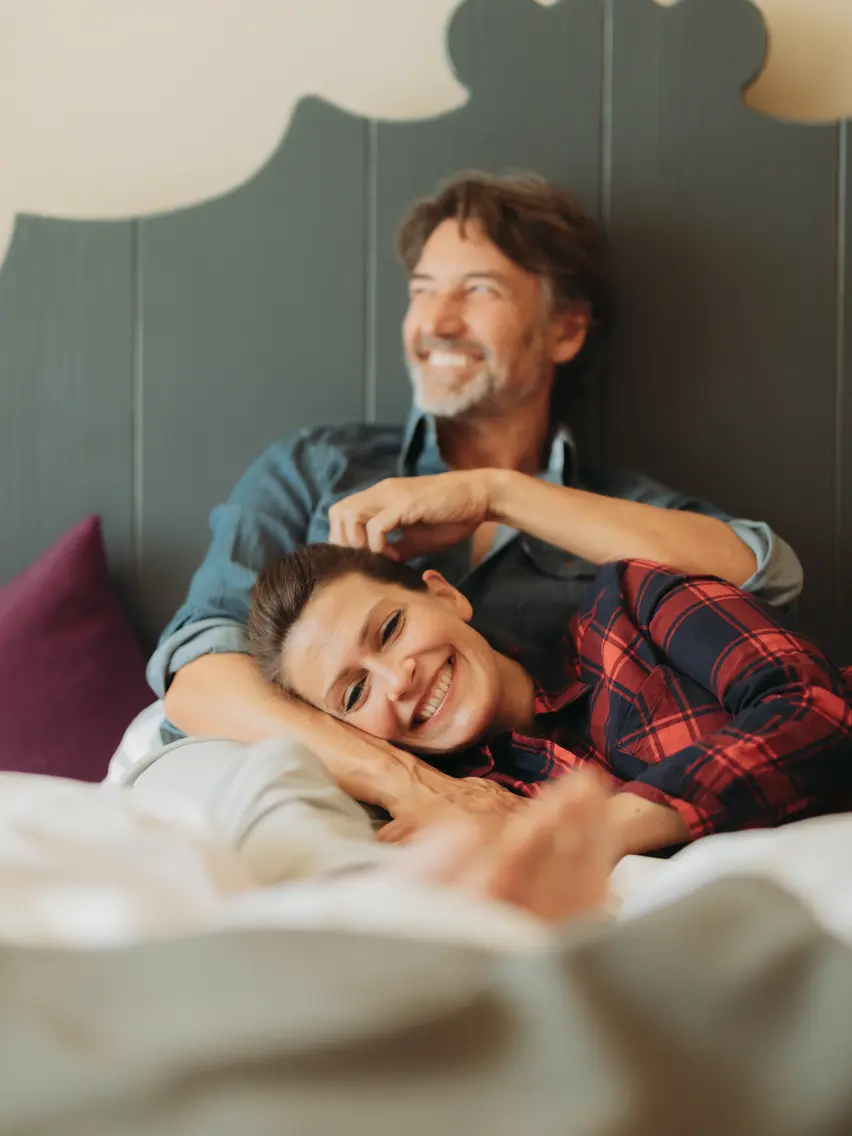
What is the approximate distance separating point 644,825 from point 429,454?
2.62 ft

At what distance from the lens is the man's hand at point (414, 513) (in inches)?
52.0

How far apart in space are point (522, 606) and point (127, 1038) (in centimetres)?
109

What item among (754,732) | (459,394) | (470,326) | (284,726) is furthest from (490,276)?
(754,732)

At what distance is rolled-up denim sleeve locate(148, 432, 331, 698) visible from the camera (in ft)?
4.54

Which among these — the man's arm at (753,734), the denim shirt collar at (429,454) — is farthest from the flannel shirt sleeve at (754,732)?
the denim shirt collar at (429,454)

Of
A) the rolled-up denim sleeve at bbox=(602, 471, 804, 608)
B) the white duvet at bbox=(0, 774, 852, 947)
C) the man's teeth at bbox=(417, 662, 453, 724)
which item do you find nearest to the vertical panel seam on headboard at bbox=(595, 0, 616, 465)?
the rolled-up denim sleeve at bbox=(602, 471, 804, 608)

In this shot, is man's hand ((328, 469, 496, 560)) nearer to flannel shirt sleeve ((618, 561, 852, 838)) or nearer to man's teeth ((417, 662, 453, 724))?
man's teeth ((417, 662, 453, 724))

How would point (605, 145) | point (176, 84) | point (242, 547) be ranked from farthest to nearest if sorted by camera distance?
point (176, 84) → point (605, 145) → point (242, 547)

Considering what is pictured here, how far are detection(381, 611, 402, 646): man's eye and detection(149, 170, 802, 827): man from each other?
23 centimetres

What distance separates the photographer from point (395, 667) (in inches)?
44.9

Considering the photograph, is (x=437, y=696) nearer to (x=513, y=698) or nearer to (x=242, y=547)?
(x=513, y=698)

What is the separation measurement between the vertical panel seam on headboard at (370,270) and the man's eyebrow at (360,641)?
644 mm

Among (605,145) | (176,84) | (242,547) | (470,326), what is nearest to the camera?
(242,547)

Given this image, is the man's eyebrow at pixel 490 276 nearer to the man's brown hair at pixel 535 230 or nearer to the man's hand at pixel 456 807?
the man's brown hair at pixel 535 230
